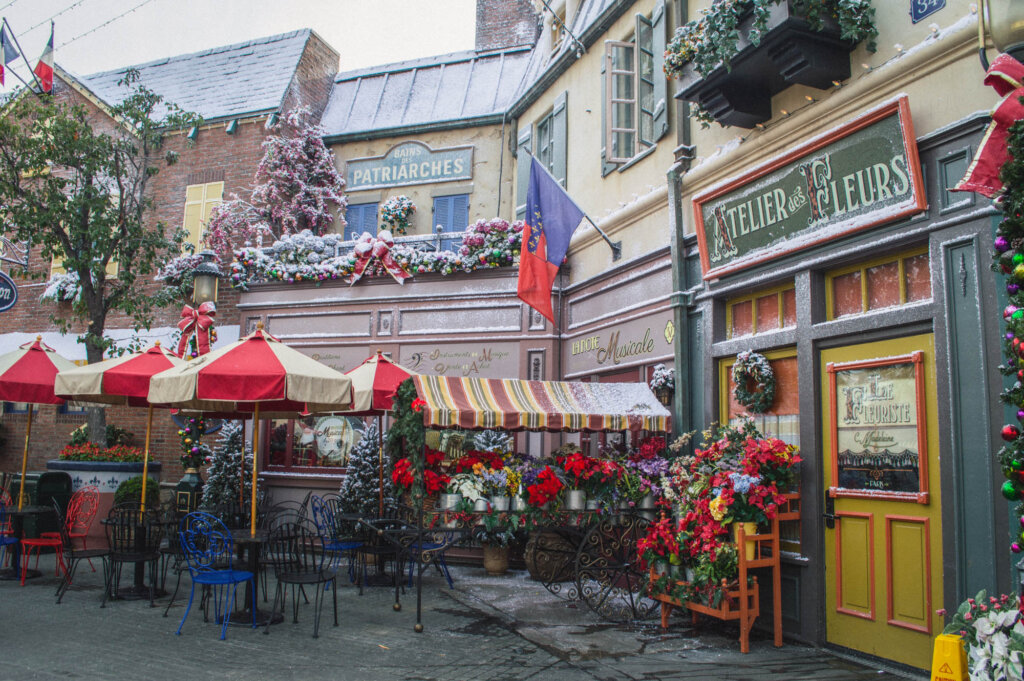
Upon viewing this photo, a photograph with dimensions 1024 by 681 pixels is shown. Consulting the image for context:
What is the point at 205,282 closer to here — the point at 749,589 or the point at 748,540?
the point at 748,540

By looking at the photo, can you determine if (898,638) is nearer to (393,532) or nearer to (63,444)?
(393,532)

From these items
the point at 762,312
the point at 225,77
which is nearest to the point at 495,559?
the point at 762,312

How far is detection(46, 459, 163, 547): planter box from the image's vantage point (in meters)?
11.4

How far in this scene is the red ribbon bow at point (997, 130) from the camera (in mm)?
4164

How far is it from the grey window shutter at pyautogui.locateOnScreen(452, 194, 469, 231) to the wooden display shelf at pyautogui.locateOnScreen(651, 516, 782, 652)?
886 centimetres

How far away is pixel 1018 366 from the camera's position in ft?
12.9

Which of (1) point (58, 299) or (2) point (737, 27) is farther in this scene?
(1) point (58, 299)

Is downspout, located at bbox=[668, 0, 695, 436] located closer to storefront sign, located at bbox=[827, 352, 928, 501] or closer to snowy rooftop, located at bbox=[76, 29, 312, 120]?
storefront sign, located at bbox=[827, 352, 928, 501]

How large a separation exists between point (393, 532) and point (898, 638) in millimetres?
4264

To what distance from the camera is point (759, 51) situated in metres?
6.24

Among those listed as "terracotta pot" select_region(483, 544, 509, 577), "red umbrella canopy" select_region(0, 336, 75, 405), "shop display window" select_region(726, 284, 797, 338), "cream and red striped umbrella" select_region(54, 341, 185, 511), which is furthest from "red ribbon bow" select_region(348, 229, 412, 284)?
"shop display window" select_region(726, 284, 797, 338)

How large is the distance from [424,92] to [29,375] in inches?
364

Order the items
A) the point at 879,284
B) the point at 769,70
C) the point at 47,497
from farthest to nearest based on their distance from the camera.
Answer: the point at 47,497
the point at 769,70
the point at 879,284

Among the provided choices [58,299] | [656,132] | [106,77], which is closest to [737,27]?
[656,132]
